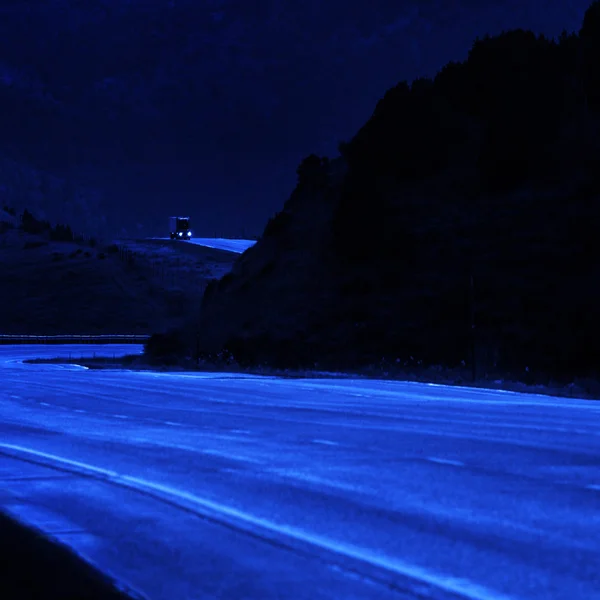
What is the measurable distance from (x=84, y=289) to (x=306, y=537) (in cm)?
10021

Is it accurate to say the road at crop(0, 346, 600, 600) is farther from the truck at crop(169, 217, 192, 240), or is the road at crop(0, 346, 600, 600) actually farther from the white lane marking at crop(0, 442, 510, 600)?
the truck at crop(169, 217, 192, 240)

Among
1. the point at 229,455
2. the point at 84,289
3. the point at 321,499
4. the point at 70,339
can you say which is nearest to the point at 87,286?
the point at 84,289

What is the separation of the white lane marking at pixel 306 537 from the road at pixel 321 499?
0.06 feet

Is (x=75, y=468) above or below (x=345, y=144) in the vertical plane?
below

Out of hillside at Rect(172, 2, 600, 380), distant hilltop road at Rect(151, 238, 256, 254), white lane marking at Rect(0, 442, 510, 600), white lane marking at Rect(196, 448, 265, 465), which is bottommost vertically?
white lane marking at Rect(0, 442, 510, 600)

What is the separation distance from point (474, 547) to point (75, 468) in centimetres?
591

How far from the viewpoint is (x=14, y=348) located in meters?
80.8

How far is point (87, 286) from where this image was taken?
108 meters

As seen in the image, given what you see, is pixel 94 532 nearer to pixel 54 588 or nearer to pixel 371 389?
pixel 54 588

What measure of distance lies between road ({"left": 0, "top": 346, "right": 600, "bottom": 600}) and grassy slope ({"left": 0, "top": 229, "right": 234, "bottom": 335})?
7532 cm

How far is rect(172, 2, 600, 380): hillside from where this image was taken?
44500 millimetres

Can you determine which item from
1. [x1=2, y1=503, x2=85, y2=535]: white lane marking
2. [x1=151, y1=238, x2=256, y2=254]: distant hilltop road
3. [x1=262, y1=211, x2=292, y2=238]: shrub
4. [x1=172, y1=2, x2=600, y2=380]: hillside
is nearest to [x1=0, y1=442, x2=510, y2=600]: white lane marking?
[x1=2, y1=503, x2=85, y2=535]: white lane marking

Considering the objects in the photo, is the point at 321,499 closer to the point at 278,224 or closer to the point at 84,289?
the point at 278,224

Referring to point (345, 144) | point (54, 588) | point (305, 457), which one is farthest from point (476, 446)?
point (345, 144)
